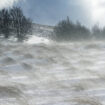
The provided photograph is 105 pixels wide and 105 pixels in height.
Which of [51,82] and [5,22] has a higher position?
[5,22]

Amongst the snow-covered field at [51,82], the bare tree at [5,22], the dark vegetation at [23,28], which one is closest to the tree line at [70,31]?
the dark vegetation at [23,28]

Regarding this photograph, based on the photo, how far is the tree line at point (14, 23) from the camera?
32.1m

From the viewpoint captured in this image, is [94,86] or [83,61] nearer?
[94,86]

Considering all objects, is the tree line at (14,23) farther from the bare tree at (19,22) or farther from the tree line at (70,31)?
the tree line at (70,31)

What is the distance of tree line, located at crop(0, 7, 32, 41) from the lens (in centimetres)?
3206

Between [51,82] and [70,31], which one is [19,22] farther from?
[51,82]

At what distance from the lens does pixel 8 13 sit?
33000 millimetres

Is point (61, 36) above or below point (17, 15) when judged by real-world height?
below

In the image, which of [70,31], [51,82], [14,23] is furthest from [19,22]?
[51,82]

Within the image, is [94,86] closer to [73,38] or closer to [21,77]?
[21,77]

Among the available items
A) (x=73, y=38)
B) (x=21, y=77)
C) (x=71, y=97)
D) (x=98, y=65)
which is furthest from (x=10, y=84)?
(x=73, y=38)

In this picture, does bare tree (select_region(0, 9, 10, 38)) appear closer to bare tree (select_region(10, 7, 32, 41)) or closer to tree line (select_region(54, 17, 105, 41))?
bare tree (select_region(10, 7, 32, 41))

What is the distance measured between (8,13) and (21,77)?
1154 inches

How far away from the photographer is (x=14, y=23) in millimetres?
32969
